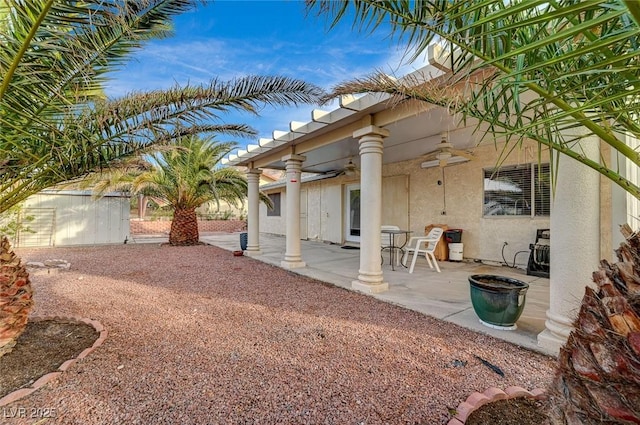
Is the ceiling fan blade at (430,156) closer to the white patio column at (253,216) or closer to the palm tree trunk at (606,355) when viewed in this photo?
the white patio column at (253,216)

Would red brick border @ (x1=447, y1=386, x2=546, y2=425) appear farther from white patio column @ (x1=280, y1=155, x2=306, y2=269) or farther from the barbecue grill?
white patio column @ (x1=280, y1=155, x2=306, y2=269)

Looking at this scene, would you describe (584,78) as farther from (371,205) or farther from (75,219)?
(75,219)

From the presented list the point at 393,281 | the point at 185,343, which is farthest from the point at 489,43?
the point at 393,281

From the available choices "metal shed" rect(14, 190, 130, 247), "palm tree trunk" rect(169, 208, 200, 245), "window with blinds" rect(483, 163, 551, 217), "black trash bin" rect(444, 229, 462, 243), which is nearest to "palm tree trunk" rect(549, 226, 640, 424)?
"window with blinds" rect(483, 163, 551, 217)

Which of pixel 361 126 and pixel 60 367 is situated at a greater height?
pixel 361 126

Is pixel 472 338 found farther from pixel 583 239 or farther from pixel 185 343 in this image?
pixel 185 343

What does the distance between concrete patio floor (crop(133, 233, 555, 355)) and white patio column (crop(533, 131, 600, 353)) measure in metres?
0.43

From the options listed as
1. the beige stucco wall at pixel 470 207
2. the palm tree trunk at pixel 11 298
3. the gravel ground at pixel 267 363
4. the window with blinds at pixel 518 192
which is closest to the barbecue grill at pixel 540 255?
the beige stucco wall at pixel 470 207

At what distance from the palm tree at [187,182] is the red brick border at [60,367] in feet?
23.1

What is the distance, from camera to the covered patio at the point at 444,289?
3.63 metres

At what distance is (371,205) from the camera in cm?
514

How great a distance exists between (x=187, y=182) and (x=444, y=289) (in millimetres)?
9712

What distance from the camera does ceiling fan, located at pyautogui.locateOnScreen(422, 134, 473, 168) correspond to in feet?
19.5

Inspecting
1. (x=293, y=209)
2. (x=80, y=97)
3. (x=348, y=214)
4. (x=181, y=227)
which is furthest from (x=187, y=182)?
(x=80, y=97)
